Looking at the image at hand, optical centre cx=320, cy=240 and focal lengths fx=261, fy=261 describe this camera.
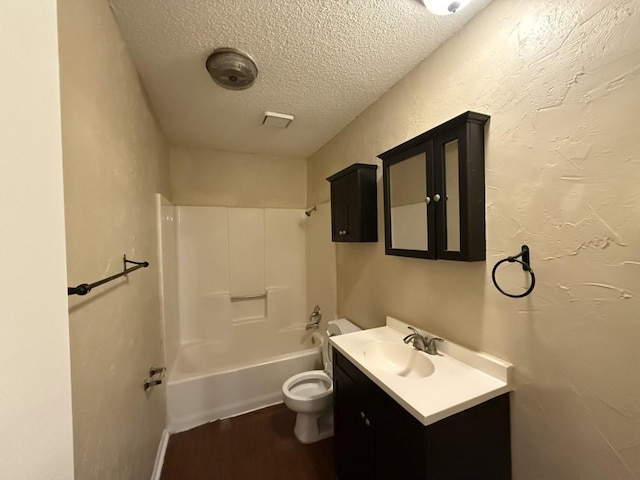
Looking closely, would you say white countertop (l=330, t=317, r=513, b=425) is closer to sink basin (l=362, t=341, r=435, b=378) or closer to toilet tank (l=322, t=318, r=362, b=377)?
sink basin (l=362, t=341, r=435, b=378)

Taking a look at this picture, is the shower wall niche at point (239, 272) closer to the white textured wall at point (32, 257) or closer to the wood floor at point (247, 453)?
the wood floor at point (247, 453)

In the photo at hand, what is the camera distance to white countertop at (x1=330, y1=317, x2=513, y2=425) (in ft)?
2.99

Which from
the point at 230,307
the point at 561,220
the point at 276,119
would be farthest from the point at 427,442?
the point at 230,307

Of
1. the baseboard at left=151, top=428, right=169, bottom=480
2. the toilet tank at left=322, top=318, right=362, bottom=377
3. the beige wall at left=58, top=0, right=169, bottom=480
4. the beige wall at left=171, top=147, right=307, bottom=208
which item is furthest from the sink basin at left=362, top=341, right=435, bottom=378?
the beige wall at left=171, top=147, right=307, bottom=208

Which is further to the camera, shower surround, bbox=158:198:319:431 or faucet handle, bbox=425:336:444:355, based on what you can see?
shower surround, bbox=158:198:319:431

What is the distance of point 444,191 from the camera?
1163mm

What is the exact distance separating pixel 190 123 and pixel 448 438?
7.94 feet

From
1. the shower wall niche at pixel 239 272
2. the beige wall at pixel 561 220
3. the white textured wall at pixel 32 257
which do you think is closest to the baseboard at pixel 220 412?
the shower wall niche at pixel 239 272

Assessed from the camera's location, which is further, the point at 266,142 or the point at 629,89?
the point at 266,142

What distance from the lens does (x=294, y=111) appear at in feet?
6.09

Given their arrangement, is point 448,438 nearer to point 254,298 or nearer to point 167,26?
point 167,26

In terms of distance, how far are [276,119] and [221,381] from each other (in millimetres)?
2103

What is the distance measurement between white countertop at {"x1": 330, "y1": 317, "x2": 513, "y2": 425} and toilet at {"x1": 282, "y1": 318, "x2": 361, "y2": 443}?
2.27ft

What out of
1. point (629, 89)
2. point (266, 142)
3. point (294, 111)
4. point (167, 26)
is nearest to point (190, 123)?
point (266, 142)
